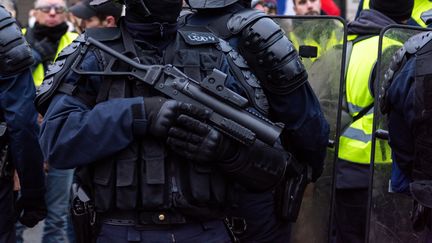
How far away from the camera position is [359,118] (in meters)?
4.83

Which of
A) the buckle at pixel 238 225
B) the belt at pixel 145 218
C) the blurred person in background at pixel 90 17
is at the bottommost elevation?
the buckle at pixel 238 225

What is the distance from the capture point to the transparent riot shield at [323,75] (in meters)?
4.53

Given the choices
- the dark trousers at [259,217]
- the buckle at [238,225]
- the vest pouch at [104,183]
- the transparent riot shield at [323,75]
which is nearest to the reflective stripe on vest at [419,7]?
the transparent riot shield at [323,75]

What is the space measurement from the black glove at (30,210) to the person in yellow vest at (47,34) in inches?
74.7

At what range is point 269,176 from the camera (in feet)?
10.7

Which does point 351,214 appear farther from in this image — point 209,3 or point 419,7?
point 209,3

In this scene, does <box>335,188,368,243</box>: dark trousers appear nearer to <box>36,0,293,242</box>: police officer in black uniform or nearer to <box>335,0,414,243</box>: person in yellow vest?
<box>335,0,414,243</box>: person in yellow vest

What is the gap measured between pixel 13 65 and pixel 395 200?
6.67 ft

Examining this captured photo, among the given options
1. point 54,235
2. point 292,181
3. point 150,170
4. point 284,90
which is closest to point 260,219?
point 292,181

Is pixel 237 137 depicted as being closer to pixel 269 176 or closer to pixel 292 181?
pixel 269 176

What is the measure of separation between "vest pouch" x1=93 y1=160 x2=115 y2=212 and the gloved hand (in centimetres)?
24

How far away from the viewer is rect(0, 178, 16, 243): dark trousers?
434 cm

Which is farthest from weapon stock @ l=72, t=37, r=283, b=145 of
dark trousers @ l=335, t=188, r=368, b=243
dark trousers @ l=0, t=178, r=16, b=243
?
dark trousers @ l=335, t=188, r=368, b=243

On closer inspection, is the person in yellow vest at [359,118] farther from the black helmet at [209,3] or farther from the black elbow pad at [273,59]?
the black elbow pad at [273,59]
